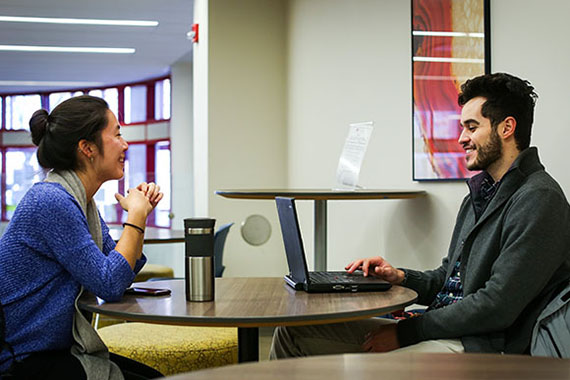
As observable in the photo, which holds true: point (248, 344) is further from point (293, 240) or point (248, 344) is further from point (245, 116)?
point (245, 116)

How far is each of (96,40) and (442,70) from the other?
269 inches

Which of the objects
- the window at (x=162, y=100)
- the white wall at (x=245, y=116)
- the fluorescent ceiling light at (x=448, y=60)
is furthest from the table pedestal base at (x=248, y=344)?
the window at (x=162, y=100)

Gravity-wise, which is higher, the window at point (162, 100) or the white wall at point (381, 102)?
the window at point (162, 100)

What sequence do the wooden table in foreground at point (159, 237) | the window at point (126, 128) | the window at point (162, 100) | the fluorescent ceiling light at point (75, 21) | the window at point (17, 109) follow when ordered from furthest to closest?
the window at point (17, 109) → the window at point (162, 100) → the window at point (126, 128) → the fluorescent ceiling light at point (75, 21) → the wooden table in foreground at point (159, 237)

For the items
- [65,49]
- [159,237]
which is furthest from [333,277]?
[65,49]

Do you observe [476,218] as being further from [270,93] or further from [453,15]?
[270,93]

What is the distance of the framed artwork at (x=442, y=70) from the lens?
332cm

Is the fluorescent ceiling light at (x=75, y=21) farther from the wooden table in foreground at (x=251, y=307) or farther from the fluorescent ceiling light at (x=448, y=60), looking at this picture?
the wooden table in foreground at (x=251, y=307)

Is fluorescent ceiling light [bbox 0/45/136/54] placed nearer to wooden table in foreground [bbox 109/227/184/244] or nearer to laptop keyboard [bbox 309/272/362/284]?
wooden table in foreground [bbox 109/227/184/244]

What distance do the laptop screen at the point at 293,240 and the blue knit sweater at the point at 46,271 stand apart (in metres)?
0.54


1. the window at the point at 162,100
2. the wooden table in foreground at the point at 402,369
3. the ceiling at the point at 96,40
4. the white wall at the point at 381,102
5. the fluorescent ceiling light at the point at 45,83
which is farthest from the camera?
the fluorescent ceiling light at the point at 45,83

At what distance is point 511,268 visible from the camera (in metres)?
2.01

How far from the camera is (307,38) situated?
5.32 metres

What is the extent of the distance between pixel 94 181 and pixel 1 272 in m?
0.44
